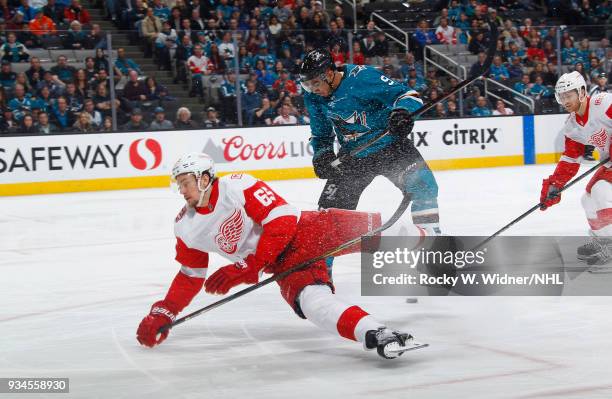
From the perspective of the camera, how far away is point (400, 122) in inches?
170

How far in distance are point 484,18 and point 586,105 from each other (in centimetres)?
1031

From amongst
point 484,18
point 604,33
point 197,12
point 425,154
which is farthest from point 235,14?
point 604,33

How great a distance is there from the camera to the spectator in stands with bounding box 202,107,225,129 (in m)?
11.8

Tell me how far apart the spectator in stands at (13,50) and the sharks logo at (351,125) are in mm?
7173

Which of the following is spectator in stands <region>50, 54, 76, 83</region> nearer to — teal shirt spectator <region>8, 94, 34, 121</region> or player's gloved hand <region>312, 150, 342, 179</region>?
teal shirt spectator <region>8, 94, 34, 121</region>

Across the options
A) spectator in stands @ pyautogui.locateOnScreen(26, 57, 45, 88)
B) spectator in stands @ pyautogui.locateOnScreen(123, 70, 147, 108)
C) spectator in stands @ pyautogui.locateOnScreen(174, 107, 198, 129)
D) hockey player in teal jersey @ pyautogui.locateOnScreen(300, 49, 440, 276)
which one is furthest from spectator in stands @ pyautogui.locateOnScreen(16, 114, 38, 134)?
hockey player in teal jersey @ pyautogui.locateOnScreen(300, 49, 440, 276)

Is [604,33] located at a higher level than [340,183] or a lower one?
lower

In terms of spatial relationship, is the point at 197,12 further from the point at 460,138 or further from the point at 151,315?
the point at 151,315

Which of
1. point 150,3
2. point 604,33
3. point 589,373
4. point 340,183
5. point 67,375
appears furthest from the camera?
point 604,33

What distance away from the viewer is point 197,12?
12758 mm

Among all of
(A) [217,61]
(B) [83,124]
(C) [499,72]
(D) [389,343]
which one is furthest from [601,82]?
(D) [389,343]

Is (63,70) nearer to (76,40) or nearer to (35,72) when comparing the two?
(35,72)

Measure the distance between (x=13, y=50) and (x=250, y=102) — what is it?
119 inches

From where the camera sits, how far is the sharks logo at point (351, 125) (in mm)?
4594
